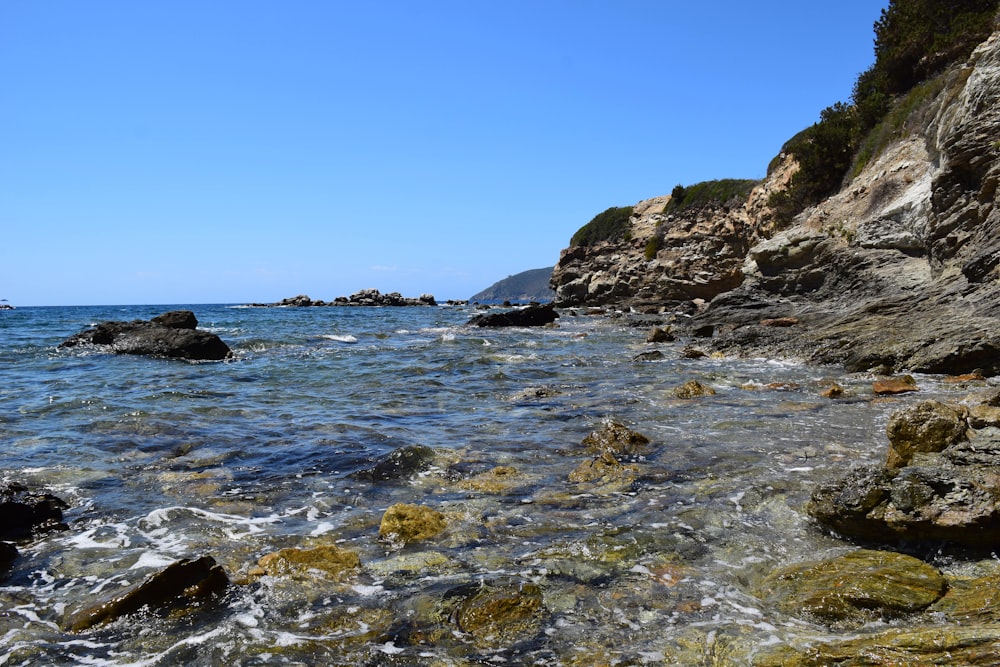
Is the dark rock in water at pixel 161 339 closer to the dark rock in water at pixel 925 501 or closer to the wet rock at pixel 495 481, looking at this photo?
the wet rock at pixel 495 481

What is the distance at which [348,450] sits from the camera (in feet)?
31.5

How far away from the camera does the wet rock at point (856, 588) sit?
419 centimetres

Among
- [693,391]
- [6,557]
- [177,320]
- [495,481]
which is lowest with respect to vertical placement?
[6,557]

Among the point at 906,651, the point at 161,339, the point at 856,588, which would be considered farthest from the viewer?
the point at 161,339

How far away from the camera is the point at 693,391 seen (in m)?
13.2

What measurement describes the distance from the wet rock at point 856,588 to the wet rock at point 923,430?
2.68m

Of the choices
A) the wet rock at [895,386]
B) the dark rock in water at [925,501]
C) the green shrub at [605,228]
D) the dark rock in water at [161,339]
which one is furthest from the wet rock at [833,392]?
the green shrub at [605,228]

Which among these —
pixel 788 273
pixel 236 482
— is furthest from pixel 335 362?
pixel 788 273

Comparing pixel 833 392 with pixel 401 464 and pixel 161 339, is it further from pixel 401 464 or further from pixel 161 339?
pixel 161 339

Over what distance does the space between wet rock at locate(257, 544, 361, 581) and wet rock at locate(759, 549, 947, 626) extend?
336 cm

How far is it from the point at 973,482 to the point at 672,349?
1719cm

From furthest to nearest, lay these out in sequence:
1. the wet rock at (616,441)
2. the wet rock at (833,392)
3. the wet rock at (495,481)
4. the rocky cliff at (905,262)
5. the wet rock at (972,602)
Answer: the rocky cliff at (905,262) → the wet rock at (833,392) → the wet rock at (616,441) → the wet rock at (495,481) → the wet rock at (972,602)

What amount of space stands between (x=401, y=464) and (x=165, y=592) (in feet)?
13.0

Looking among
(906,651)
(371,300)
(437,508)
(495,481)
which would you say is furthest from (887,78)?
(371,300)
